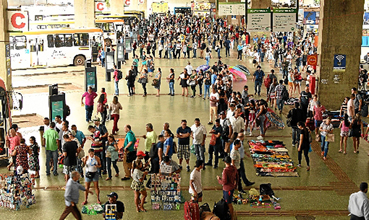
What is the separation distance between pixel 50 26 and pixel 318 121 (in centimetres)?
3097

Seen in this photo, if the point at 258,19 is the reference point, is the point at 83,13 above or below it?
above

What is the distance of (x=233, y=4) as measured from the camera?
90.2ft

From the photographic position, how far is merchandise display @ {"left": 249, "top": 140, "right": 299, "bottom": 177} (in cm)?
1438

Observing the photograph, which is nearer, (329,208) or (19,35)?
(329,208)

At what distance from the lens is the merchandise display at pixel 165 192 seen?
1184 centimetres

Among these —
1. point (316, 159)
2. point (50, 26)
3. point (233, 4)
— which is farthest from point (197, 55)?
point (316, 159)

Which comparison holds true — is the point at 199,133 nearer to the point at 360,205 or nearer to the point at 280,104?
the point at 360,205

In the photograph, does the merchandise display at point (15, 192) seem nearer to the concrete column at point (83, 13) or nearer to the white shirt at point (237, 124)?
the white shirt at point (237, 124)

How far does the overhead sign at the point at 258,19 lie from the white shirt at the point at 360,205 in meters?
15.3

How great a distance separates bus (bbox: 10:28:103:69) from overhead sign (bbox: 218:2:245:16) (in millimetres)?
12706

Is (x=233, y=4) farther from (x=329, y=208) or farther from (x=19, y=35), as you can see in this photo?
(x=329, y=208)

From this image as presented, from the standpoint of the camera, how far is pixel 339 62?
21.6m

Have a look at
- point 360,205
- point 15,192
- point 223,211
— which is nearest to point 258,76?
point 223,211

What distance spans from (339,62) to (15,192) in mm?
14938
